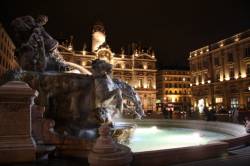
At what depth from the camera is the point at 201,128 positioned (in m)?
16.2

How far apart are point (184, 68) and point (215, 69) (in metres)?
41.2

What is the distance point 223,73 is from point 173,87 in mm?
39000

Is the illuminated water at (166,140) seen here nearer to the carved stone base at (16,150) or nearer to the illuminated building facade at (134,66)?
the carved stone base at (16,150)

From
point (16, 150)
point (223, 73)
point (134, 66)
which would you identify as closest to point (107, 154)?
point (16, 150)

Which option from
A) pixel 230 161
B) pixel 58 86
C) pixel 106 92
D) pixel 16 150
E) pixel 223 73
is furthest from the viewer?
pixel 223 73

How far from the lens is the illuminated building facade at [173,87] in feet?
302

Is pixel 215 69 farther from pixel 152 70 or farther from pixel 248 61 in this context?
pixel 152 70

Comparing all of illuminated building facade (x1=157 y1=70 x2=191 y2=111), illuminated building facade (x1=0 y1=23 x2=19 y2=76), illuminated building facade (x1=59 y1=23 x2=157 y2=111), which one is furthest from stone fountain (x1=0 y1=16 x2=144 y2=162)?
illuminated building facade (x1=157 y1=70 x2=191 y2=111)

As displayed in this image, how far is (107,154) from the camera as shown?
193 inches

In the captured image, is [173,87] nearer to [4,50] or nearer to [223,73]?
[223,73]

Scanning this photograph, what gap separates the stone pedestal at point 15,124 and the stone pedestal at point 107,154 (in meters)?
1.47

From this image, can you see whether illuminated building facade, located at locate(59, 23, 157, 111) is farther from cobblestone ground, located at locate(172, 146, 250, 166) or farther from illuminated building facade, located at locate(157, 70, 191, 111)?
cobblestone ground, located at locate(172, 146, 250, 166)

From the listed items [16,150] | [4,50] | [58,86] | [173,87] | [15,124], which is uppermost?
[4,50]

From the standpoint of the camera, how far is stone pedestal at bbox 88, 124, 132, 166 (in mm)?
4853
